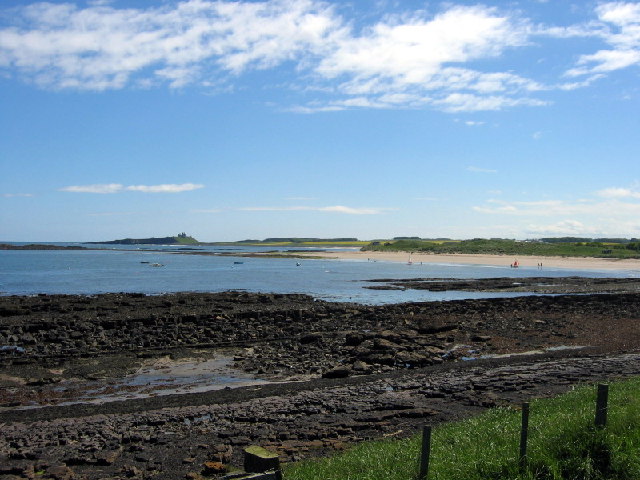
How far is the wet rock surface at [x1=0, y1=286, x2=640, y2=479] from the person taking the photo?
1171cm

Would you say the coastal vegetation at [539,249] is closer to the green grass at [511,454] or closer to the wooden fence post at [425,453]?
the green grass at [511,454]

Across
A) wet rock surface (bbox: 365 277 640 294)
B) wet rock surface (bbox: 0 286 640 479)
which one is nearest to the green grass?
wet rock surface (bbox: 0 286 640 479)

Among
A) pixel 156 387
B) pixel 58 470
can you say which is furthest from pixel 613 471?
pixel 156 387

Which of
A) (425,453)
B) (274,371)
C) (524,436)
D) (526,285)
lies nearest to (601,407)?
(524,436)

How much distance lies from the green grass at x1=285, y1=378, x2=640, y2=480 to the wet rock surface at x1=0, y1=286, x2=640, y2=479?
6.08ft

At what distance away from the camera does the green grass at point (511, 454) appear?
25.0 feet

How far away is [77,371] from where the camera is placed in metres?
20.1

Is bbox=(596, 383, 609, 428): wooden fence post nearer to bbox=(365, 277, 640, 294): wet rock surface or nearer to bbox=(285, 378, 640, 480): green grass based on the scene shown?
bbox=(285, 378, 640, 480): green grass

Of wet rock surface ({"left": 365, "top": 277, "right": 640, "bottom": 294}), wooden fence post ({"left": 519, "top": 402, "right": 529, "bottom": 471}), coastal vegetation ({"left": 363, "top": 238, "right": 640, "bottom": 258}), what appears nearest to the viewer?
wooden fence post ({"left": 519, "top": 402, "right": 529, "bottom": 471})

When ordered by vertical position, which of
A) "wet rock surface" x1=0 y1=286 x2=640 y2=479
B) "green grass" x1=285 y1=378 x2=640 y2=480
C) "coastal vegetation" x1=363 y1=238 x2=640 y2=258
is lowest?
"wet rock surface" x1=0 y1=286 x2=640 y2=479

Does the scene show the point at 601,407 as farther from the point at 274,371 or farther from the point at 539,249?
the point at 539,249

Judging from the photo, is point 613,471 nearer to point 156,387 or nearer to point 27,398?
point 156,387

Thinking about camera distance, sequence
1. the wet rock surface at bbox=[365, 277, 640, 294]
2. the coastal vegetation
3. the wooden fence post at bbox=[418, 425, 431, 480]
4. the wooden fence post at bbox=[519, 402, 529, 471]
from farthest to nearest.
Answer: the coastal vegetation < the wet rock surface at bbox=[365, 277, 640, 294] < the wooden fence post at bbox=[519, 402, 529, 471] < the wooden fence post at bbox=[418, 425, 431, 480]

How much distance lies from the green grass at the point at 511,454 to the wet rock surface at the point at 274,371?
73.0 inches
